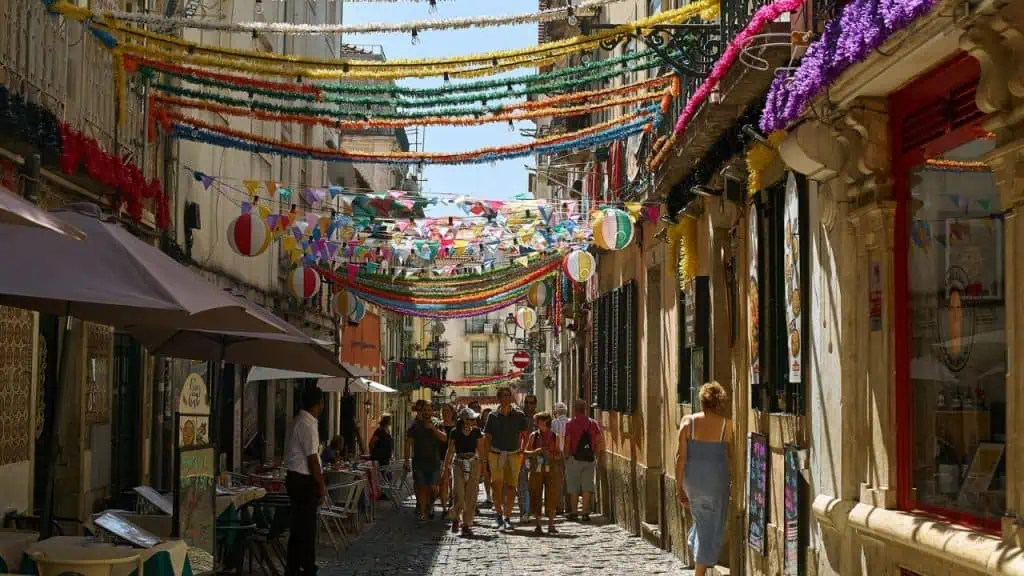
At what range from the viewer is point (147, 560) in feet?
27.0

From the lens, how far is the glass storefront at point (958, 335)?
22.5ft

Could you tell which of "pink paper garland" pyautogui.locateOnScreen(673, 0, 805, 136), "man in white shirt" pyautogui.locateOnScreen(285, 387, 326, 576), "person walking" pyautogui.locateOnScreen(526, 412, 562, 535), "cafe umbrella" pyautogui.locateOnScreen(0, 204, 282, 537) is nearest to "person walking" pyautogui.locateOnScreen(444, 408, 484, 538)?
"person walking" pyautogui.locateOnScreen(526, 412, 562, 535)

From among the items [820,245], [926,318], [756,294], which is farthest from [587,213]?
[926,318]

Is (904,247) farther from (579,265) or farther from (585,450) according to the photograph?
(579,265)

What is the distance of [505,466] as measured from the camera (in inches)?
773

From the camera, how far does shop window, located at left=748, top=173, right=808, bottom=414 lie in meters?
10.3

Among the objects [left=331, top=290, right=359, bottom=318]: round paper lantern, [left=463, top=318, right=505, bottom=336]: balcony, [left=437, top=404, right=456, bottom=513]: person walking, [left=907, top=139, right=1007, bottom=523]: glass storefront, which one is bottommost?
[left=437, top=404, right=456, bottom=513]: person walking

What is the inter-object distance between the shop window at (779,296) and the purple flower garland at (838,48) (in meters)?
1.38

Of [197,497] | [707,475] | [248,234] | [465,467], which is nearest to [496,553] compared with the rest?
[465,467]

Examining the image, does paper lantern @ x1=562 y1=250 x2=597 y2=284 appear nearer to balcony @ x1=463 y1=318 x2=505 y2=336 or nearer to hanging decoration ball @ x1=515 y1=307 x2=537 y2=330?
hanging decoration ball @ x1=515 y1=307 x2=537 y2=330

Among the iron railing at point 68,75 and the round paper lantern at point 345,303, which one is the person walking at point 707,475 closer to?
the iron railing at point 68,75

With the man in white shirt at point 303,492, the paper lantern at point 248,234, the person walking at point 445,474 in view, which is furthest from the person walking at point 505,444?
the man in white shirt at point 303,492

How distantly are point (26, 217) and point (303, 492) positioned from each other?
23.0 ft

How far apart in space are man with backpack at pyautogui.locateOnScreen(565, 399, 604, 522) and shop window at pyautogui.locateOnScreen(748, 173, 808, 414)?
→ 883cm
